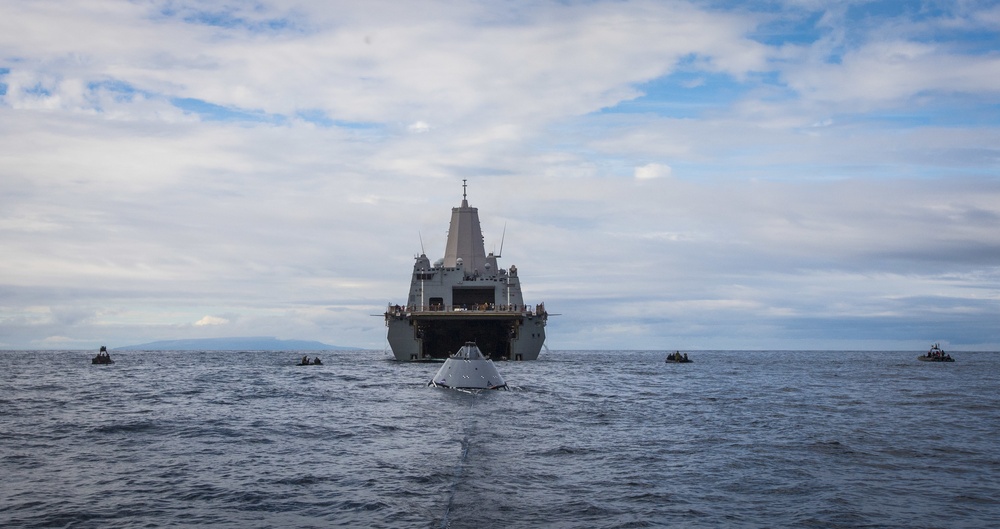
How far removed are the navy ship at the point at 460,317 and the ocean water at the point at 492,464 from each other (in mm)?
41119

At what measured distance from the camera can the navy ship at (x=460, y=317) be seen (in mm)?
85625

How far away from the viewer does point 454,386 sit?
49.4 m

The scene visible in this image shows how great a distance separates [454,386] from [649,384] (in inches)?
848

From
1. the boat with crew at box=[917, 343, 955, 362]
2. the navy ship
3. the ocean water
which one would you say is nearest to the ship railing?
the navy ship

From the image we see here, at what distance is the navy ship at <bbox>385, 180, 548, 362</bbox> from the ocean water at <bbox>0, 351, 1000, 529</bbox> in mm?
41119

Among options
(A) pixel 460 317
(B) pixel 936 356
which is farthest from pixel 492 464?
(B) pixel 936 356

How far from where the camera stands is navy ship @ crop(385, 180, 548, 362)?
85625 millimetres

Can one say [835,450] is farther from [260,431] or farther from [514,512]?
[260,431]

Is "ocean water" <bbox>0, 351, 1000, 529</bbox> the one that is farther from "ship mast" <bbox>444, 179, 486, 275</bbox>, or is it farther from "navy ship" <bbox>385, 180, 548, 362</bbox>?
"ship mast" <bbox>444, 179, 486, 275</bbox>

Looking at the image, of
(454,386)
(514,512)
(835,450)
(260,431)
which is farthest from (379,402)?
(514,512)

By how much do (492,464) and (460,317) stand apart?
58335 mm

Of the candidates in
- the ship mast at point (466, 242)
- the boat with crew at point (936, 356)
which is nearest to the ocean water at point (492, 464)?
the ship mast at point (466, 242)

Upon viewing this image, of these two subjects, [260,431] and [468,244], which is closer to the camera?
[260,431]

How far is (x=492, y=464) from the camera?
2316 cm
